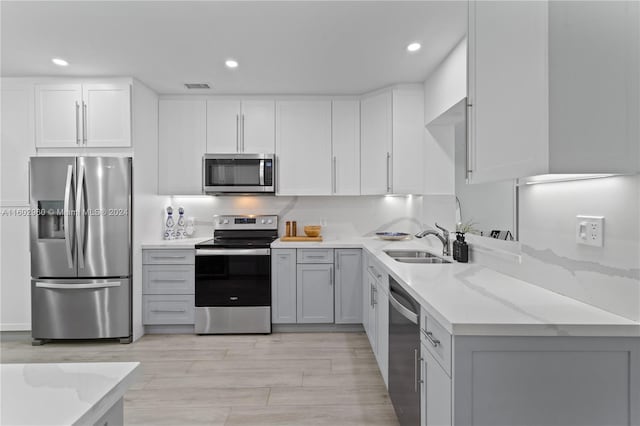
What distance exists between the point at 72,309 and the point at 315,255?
2272 millimetres

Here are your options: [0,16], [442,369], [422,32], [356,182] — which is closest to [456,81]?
[422,32]

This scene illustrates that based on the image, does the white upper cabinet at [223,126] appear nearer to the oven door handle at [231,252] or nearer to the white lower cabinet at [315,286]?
the oven door handle at [231,252]

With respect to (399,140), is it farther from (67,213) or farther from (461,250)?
(67,213)

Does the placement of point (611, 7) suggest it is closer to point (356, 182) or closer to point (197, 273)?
point (356, 182)

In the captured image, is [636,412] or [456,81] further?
[456,81]

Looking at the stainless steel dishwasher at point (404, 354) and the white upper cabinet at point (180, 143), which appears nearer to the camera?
the stainless steel dishwasher at point (404, 354)

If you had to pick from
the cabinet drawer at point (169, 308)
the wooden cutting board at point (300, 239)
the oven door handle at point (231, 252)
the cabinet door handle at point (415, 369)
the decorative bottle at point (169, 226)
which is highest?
the decorative bottle at point (169, 226)

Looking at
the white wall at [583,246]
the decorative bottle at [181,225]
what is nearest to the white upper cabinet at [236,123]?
the decorative bottle at [181,225]

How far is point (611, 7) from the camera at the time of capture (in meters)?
1.11

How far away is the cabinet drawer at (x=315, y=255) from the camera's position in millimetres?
3617

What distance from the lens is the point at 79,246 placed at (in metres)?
3.26

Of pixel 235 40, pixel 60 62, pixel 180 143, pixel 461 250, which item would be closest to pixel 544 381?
pixel 461 250

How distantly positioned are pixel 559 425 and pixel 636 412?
235mm

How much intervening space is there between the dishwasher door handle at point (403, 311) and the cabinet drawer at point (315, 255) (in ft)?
4.94
